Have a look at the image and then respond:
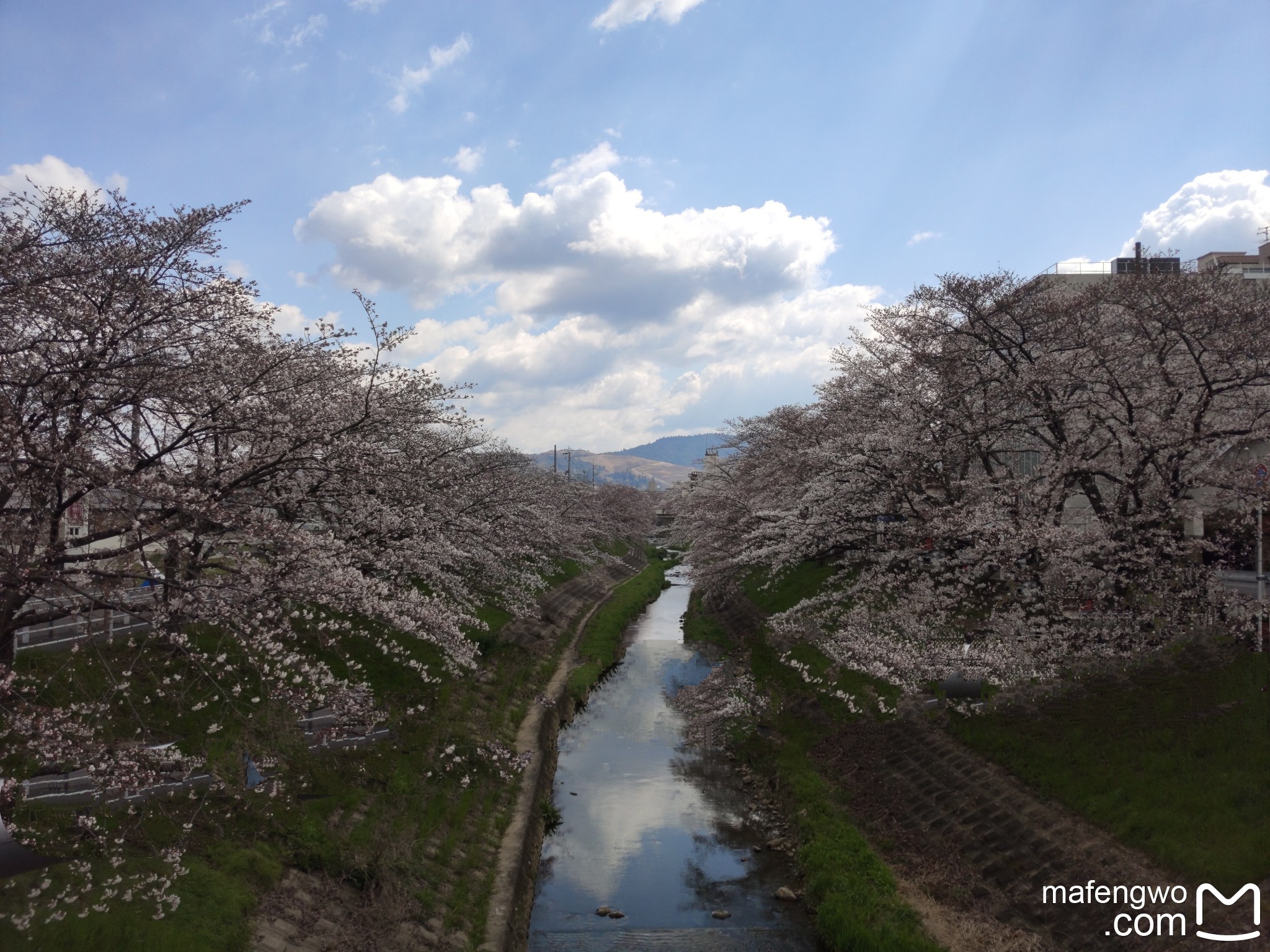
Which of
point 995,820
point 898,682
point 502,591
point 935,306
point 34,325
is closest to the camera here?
point 34,325

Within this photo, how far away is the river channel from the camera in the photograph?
12.4 m

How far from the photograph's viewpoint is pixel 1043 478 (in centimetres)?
1681

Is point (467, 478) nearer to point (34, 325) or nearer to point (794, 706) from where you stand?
point (34, 325)

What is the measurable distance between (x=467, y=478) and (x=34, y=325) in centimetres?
947

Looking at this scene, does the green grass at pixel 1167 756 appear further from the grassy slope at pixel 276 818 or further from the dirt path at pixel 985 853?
the grassy slope at pixel 276 818

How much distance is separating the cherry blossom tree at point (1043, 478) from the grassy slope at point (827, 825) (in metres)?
2.31

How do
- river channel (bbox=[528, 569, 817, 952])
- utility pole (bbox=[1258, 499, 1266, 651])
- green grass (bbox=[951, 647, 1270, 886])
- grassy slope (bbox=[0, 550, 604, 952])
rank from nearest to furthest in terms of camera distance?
grassy slope (bbox=[0, 550, 604, 952]) → green grass (bbox=[951, 647, 1270, 886]) → river channel (bbox=[528, 569, 817, 952]) → utility pole (bbox=[1258, 499, 1266, 651])

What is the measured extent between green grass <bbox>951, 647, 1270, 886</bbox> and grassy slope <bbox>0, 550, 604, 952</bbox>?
9.48 metres

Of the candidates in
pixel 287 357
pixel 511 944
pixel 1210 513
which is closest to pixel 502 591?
pixel 511 944

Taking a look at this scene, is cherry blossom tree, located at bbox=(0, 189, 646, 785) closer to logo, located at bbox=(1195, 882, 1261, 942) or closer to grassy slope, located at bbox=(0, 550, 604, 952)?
grassy slope, located at bbox=(0, 550, 604, 952)

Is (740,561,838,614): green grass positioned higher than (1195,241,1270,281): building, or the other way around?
(1195,241,1270,281): building

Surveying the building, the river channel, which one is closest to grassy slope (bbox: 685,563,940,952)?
the river channel

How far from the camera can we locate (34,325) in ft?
28.0

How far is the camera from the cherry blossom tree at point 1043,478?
14.4m
